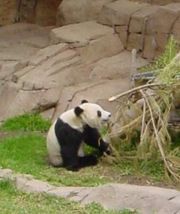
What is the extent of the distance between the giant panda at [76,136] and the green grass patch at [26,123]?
54.2 inches

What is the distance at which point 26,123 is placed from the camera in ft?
30.6

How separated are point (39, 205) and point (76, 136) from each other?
53.4 inches

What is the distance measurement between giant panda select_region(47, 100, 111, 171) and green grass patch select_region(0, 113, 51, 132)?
1.38 m

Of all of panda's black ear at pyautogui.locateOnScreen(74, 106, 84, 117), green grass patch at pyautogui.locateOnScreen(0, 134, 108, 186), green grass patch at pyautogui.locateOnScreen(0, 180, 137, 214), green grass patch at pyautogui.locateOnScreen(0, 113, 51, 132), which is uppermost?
panda's black ear at pyautogui.locateOnScreen(74, 106, 84, 117)

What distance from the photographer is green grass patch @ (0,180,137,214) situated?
633 cm

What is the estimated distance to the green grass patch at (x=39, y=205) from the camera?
249 inches

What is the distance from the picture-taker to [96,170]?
7.68m

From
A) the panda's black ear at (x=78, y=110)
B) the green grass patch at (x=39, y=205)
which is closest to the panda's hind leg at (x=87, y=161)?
the panda's black ear at (x=78, y=110)

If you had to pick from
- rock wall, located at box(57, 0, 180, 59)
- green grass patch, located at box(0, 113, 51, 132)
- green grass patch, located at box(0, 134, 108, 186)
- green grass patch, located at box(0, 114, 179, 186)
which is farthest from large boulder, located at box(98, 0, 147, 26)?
green grass patch, located at box(0, 114, 179, 186)

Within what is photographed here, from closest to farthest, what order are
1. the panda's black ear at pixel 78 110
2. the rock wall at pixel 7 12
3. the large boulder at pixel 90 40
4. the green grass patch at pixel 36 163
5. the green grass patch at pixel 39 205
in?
the green grass patch at pixel 39 205, the green grass patch at pixel 36 163, the panda's black ear at pixel 78 110, the large boulder at pixel 90 40, the rock wall at pixel 7 12

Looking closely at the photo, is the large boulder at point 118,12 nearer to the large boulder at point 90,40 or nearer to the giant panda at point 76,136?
the large boulder at point 90,40

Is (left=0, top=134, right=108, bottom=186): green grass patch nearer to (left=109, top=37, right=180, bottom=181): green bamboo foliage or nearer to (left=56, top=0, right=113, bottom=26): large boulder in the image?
(left=109, top=37, right=180, bottom=181): green bamboo foliage

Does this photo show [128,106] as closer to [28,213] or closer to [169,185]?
[169,185]

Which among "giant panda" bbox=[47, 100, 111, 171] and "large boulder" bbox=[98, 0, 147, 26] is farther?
"large boulder" bbox=[98, 0, 147, 26]
